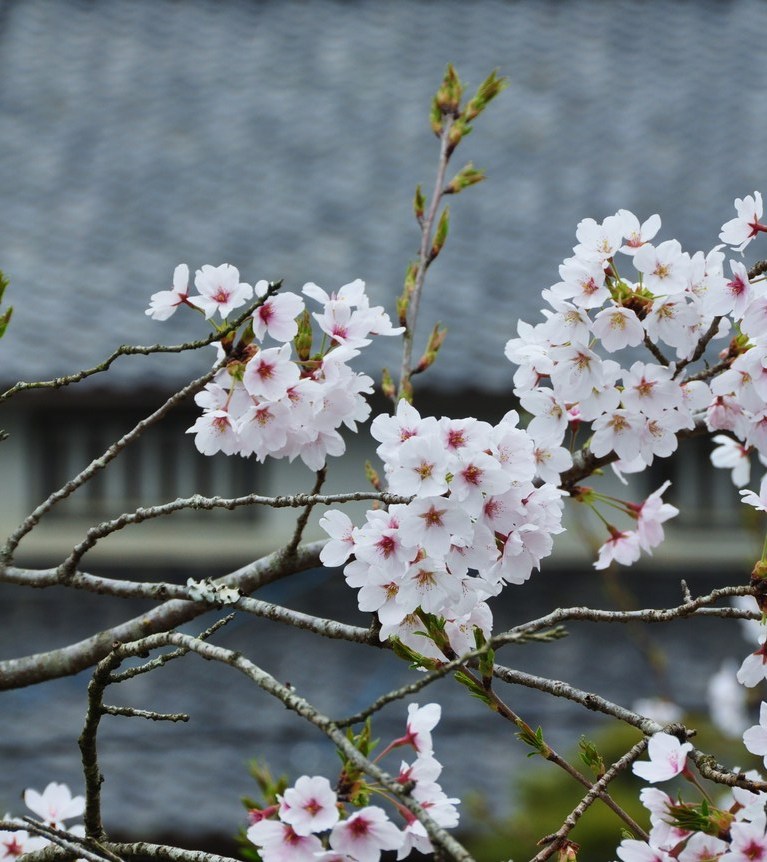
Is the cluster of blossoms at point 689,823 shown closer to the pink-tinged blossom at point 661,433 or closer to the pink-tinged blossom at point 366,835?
the pink-tinged blossom at point 366,835

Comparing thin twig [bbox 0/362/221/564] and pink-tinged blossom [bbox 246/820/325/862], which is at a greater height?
thin twig [bbox 0/362/221/564]

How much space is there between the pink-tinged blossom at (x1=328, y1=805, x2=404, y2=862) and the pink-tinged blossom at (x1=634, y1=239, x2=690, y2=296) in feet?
2.23

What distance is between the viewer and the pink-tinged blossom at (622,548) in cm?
179

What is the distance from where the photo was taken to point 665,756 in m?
1.22

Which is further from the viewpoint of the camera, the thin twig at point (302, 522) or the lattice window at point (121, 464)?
the lattice window at point (121, 464)

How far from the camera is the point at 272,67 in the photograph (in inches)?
466

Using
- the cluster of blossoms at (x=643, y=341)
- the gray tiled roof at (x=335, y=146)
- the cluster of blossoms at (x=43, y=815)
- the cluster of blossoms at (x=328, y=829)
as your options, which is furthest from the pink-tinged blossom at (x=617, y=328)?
the gray tiled roof at (x=335, y=146)

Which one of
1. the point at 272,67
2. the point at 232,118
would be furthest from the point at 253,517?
the point at 272,67

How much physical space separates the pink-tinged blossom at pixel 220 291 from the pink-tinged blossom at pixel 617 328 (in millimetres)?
420

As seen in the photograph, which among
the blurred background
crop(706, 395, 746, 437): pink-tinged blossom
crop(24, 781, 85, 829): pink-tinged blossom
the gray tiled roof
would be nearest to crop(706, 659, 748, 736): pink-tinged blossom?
the blurred background

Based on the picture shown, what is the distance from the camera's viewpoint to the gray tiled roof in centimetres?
970

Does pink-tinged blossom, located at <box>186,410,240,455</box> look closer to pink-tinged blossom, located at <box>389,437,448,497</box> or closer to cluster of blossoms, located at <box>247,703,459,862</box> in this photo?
pink-tinged blossom, located at <box>389,437,448,497</box>

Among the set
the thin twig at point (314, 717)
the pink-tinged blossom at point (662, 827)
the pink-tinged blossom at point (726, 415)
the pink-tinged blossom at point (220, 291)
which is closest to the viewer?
the thin twig at point (314, 717)

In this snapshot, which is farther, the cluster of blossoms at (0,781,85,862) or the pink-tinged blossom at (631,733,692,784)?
the cluster of blossoms at (0,781,85,862)
